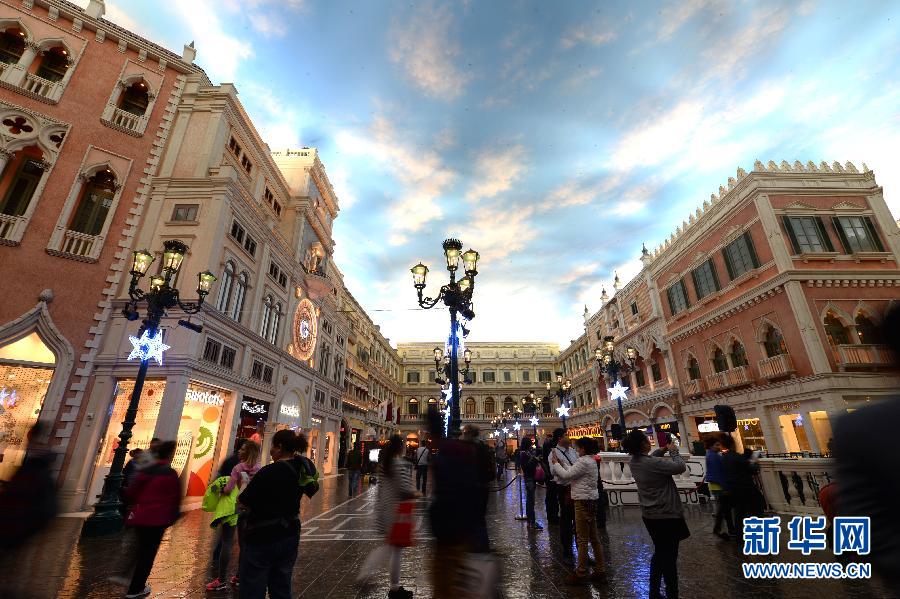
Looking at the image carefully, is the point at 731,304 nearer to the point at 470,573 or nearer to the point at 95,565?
the point at 470,573

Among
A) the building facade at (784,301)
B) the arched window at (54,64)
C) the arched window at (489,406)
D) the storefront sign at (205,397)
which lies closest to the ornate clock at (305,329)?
the storefront sign at (205,397)

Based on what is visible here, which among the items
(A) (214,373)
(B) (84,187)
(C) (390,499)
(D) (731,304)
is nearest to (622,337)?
(D) (731,304)

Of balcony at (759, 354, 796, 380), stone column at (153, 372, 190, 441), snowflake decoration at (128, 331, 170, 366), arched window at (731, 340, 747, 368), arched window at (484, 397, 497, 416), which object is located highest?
arched window at (484, 397, 497, 416)

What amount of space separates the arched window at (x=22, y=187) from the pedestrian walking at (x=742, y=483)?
20.6 m

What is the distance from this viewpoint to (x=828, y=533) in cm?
422

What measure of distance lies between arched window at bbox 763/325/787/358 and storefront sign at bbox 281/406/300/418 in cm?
2285

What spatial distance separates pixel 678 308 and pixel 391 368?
35.8 metres

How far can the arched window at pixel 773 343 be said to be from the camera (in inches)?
671

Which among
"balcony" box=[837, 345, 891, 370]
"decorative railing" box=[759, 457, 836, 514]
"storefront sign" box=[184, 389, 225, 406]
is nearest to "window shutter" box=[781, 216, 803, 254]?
"balcony" box=[837, 345, 891, 370]

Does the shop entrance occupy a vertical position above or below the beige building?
below

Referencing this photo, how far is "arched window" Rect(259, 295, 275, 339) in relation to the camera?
60.6ft

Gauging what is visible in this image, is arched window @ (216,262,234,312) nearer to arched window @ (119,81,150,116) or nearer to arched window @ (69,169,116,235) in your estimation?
arched window @ (69,169,116,235)

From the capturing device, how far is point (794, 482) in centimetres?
960

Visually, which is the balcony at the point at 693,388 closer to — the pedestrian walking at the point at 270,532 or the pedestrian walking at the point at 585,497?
the pedestrian walking at the point at 585,497
